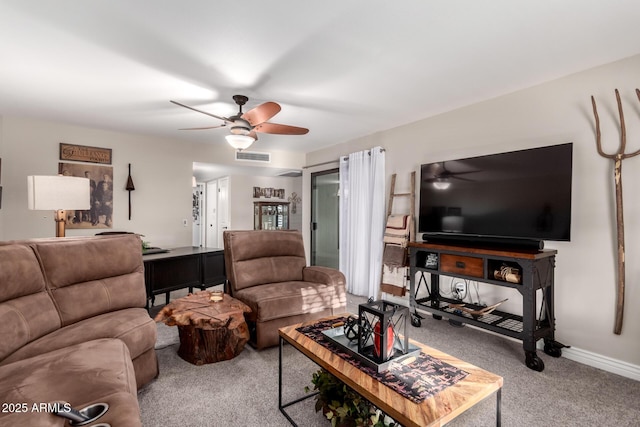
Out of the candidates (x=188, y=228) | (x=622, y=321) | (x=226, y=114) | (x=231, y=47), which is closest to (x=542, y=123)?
(x=622, y=321)

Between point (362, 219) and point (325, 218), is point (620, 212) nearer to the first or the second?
point (362, 219)

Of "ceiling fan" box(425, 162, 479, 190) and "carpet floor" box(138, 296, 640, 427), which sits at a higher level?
"ceiling fan" box(425, 162, 479, 190)

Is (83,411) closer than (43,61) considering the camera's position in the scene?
Yes

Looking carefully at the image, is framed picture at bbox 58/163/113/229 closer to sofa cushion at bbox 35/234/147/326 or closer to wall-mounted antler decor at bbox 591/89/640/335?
sofa cushion at bbox 35/234/147/326

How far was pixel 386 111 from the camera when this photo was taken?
3514 millimetres

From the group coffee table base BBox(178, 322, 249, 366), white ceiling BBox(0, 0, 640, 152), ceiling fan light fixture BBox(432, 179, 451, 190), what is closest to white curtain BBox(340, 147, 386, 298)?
ceiling fan light fixture BBox(432, 179, 451, 190)

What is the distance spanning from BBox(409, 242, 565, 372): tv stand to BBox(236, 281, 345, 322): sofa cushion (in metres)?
0.92

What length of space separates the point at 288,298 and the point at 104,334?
1.37 meters

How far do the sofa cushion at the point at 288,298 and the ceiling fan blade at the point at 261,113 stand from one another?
159 centimetres

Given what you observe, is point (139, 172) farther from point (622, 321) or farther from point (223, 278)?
point (622, 321)

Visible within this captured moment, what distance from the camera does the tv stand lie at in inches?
94.4

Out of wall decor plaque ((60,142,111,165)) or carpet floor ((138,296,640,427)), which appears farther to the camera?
wall decor plaque ((60,142,111,165))

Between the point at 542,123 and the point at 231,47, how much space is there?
2.74 meters

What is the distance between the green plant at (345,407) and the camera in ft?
4.85
